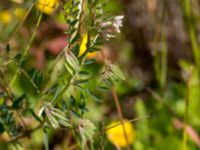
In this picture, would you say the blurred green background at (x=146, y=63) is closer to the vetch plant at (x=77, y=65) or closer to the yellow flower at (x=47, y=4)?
the yellow flower at (x=47, y=4)

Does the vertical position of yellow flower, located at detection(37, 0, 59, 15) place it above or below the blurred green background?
above

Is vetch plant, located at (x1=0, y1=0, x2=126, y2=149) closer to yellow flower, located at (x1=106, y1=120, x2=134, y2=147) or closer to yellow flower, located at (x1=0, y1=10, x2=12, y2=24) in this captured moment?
yellow flower, located at (x1=106, y1=120, x2=134, y2=147)

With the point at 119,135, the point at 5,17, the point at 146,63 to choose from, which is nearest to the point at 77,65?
the point at 119,135

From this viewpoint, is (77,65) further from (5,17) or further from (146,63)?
(146,63)

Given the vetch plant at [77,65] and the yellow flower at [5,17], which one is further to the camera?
the yellow flower at [5,17]

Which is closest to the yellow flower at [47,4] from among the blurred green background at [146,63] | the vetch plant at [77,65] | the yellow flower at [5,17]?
the vetch plant at [77,65]

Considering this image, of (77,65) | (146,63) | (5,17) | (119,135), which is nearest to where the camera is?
(77,65)

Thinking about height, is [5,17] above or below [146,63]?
above

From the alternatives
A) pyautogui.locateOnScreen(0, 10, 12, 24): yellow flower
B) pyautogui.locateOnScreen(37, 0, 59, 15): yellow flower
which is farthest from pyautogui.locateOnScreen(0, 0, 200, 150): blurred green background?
pyautogui.locateOnScreen(37, 0, 59, 15): yellow flower

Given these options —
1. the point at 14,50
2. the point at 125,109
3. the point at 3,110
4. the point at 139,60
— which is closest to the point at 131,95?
the point at 125,109

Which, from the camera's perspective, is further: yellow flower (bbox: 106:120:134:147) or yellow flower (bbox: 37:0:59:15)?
yellow flower (bbox: 106:120:134:147)

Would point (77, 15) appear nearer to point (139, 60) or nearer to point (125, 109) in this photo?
point (125, 109)
